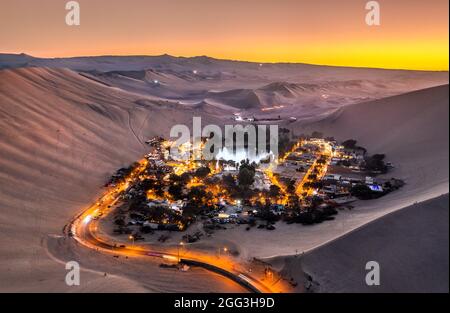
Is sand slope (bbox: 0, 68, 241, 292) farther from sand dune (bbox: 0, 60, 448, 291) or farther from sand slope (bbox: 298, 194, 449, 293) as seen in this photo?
sand slope (bbox: 298, 194, 449, 293)

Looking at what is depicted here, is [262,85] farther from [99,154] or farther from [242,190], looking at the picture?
[242,190]

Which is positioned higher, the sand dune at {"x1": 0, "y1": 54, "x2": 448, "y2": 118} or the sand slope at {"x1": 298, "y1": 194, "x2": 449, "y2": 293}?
the sand dune at {"x1": 0, "y1": 54, "x2": 448, "y2": 118}

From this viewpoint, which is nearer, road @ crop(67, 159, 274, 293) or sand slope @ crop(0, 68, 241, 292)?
road @ crop(67, 159, 274, 293)

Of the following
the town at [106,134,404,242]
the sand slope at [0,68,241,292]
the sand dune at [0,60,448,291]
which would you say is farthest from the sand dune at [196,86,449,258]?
the sand slope at [0,68,241,292]

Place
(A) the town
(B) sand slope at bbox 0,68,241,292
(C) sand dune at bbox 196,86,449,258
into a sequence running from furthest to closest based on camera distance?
(A) the town → (C) sand dune at bbox 196,86,449,258 → (B) sand slope at bbox 0,68,241,292
